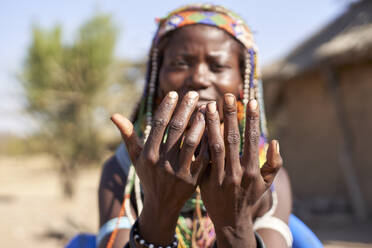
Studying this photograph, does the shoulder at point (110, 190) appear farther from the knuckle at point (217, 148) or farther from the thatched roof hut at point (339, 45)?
the thatched roof hut at point (339, 45)

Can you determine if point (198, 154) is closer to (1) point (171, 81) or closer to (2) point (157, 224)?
(2) point (157, 224)

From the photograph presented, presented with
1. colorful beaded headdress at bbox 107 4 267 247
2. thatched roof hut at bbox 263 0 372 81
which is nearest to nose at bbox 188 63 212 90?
colorful beaded headdress at bbox 107 4 267 247

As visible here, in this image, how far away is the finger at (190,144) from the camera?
3.17 feet

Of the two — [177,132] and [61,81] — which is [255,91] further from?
[61,81]

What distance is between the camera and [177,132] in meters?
0.98

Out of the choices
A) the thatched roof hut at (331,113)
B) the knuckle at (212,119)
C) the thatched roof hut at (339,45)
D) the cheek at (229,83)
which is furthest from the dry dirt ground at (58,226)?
the knuckle at (212,119)

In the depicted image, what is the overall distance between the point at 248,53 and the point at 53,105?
28.0 ft

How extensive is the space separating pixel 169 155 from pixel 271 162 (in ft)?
1.10

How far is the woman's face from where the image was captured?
4.71 feet

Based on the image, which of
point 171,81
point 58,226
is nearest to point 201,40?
point 171,81

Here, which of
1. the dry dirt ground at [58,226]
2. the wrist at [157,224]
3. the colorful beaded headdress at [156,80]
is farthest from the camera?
the dry dirt ground at [58,226]

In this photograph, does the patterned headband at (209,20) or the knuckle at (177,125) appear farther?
the patterned headband at (209,20)

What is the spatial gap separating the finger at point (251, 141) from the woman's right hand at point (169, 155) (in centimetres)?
14

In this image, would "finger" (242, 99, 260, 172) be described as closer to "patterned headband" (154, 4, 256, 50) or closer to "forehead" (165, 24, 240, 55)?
"forehead" (165, 24, 240, 55)
